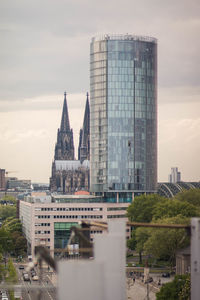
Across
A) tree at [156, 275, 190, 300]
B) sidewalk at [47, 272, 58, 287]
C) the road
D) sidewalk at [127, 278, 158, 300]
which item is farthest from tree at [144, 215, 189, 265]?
tree at [156, 275, 190, 300]

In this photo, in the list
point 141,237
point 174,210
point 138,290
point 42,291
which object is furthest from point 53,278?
point 174,210

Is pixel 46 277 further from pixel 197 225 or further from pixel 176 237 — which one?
pixel 197 225

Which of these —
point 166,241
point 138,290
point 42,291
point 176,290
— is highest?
point 166,241

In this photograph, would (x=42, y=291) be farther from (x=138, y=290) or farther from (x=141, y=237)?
(x=141, y=237)

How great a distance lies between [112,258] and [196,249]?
4.64 metres

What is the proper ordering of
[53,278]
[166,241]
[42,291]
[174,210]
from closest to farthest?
[42,291]
[166,241]
[53,278]
[174,210]

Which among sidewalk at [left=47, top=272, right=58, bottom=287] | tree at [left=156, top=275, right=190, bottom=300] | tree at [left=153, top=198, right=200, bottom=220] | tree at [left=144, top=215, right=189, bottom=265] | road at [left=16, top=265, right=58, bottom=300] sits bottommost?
road at [left=16, top=265, right=58, bottom=300]

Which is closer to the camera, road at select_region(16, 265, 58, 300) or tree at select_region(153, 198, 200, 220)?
road at select_region(16, 265, 58, 300)

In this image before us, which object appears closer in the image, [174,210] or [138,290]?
[138,290]

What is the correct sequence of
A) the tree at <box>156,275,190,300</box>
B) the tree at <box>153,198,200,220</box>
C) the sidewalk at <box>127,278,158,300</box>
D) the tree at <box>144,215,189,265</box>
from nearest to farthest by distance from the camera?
the tree at <box>156,275,190,300</box>
the sidewalk at <box>127,278,158,300</box>
the tree at <box>144,215,189,265</box>
the tree at <box>153,198,200,220</box>

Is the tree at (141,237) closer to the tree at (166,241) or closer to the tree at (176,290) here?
the tree at (166,241)

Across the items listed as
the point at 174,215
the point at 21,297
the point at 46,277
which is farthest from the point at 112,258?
the point at 174,215

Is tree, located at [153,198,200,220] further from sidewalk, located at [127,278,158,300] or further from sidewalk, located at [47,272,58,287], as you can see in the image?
sidewalk, located at [127,278,158,300]

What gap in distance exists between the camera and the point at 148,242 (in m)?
162
